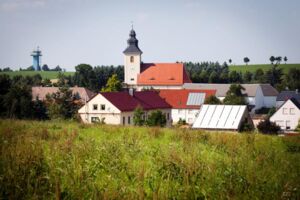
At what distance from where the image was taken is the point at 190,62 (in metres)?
166

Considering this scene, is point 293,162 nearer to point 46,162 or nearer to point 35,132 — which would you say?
point 46,162

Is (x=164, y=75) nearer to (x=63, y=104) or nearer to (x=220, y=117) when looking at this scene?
(x=63, y=104)

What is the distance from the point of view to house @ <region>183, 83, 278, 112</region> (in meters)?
84.7

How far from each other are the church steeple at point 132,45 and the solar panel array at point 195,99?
27.0 metres

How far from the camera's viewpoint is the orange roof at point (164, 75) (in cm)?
9300

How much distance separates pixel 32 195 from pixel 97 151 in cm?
255

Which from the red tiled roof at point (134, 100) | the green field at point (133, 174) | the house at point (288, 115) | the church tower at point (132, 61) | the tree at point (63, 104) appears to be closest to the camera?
the green field at point (133, 174)

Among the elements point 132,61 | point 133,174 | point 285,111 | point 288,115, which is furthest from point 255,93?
point 133,174

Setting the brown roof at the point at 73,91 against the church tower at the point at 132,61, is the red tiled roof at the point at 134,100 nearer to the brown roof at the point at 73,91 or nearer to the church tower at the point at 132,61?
the brown roof at the point at 73,91

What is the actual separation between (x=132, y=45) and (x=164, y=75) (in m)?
8.23

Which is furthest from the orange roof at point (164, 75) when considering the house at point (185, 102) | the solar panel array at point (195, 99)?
the solar panel array at point (195, 99)

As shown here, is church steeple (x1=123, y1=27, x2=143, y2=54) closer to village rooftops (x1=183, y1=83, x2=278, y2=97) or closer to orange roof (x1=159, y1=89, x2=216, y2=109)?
village rooftops (x1=183, y1=83, x2=278, y2=97)

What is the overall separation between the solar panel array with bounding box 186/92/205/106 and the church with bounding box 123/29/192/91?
23489 millimetres

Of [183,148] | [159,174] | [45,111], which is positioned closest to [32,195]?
[159,174]
